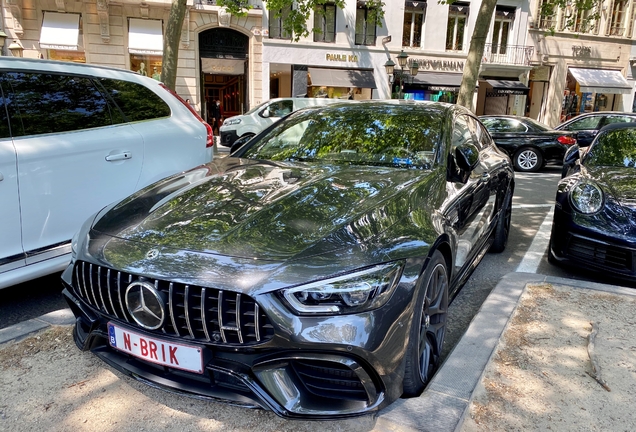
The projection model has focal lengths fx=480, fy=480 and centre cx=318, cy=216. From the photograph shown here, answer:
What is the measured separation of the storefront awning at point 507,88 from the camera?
24.5m

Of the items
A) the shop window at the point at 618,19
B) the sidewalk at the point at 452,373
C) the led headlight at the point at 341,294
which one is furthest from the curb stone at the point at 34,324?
the shop window at the point at 618,19

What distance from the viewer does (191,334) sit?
1.93 meters

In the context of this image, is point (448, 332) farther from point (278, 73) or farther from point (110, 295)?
point (278, 73)

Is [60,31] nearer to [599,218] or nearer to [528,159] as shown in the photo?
[528,159]

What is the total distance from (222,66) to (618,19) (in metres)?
21.8

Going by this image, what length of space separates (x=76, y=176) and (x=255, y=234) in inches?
79.8

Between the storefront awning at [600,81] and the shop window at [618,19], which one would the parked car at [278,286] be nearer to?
the storefront awning at [600,81]

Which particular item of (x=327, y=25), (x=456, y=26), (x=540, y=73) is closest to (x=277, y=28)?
(x=327, y=25)

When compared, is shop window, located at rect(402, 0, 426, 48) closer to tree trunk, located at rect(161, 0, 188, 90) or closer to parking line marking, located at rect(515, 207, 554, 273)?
tree trunk, located at rect(161, 0, 188, 90)

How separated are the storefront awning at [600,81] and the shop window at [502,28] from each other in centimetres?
425

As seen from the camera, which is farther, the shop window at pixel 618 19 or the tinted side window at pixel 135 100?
the shop window at pixel 618 19

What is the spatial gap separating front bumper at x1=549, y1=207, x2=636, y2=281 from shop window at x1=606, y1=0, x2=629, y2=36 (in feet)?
91.1

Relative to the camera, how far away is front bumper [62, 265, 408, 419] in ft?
6.04

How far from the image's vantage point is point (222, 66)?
21.0m
